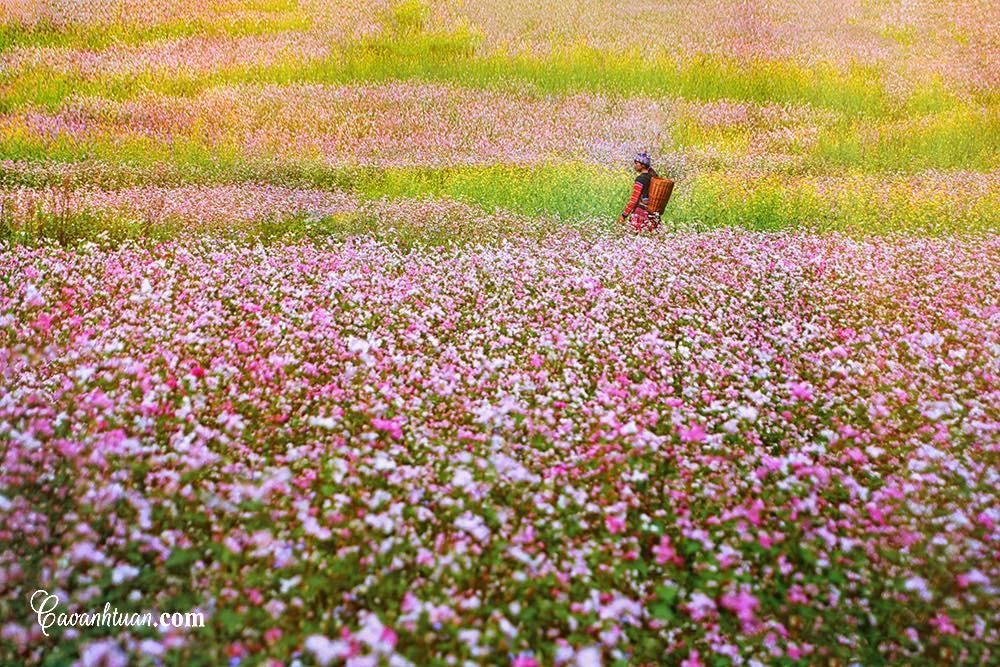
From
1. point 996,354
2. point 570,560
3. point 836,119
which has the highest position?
point 836,119

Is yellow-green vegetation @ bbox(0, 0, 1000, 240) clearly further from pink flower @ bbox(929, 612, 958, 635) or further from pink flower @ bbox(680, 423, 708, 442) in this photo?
pink flower @ bbox(929, 612, 958, 635)

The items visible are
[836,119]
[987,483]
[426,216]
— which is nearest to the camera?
[987,483]

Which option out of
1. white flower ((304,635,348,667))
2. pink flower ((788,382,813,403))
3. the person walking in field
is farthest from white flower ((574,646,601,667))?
the person walking in field

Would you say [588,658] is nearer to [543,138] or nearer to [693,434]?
[693,434]

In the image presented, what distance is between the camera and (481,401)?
4500mm

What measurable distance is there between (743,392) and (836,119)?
→ 34.8 feet

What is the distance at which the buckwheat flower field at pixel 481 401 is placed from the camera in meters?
3.09

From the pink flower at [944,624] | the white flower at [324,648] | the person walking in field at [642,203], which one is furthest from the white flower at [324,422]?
the person walking in field at [642,203]

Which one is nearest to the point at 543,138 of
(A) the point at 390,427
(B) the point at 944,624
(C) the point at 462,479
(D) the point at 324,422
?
(A) the point at 390,427

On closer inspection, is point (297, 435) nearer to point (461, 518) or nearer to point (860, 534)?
point (461, 518)

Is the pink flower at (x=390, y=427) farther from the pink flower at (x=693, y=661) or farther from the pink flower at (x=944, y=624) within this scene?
the pink flower at (x=944, y=624)

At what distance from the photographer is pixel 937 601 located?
10.9 feet

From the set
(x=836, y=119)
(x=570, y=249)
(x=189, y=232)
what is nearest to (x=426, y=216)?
(x=570, y=249)

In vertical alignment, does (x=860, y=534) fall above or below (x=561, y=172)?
below
